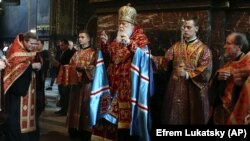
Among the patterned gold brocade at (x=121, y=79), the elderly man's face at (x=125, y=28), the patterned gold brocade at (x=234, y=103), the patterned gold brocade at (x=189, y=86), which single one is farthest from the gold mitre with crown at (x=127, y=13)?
the patterned gold brocade at (x=234, y=103)

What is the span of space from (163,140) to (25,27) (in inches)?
596

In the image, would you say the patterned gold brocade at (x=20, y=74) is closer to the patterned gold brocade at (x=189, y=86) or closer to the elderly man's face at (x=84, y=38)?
the elderly man's face at (x=84, y=38)

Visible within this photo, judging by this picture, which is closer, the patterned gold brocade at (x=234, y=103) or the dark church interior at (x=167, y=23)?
the patterned gold brocade at (x=234, y=103)

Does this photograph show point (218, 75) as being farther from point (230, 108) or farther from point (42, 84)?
point (42, 84)

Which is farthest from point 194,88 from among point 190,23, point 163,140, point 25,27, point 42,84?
point 25,27

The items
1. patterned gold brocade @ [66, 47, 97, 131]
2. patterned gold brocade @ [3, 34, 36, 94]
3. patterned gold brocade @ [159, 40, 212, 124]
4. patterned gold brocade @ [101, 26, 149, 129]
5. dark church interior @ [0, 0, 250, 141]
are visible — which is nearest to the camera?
patterned gold brocade @ [159, 40, 212, 124]

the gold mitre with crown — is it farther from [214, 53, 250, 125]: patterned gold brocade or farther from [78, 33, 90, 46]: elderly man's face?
[78, 33, 90, 46]: elderly man's face

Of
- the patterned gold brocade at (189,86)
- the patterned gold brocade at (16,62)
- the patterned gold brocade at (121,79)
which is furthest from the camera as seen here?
the patterned gold brocade at (16,62)

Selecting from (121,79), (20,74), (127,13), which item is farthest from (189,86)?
(20,74)

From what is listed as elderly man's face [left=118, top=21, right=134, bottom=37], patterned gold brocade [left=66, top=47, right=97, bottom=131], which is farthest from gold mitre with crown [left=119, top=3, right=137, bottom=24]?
patterned gold brocade [left=66, top=47, right=97, bottom=131]

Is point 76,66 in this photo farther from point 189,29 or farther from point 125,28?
point 189,29

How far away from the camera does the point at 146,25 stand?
6051 mm

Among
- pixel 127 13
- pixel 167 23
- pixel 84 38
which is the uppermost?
pixel 127 13

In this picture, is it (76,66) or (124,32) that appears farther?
(76,66)
